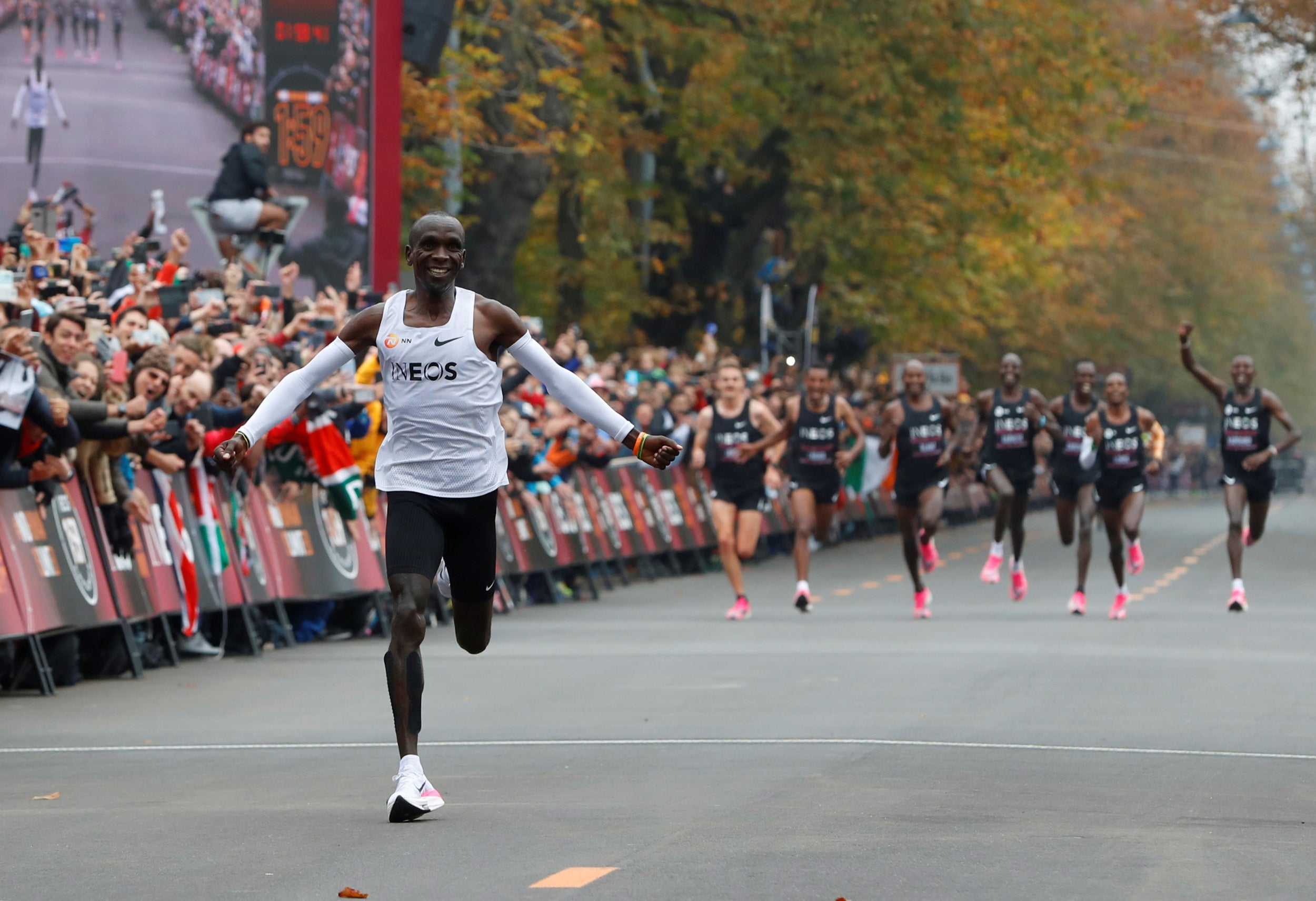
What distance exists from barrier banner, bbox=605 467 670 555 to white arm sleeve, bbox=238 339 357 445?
54.8 ft

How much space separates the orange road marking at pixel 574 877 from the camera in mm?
6957

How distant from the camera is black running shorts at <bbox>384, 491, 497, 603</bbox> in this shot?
884cm

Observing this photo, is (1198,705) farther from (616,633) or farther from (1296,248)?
(1296,248)

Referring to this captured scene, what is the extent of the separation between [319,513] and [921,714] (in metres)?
6.87

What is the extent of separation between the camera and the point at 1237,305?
77.4 m

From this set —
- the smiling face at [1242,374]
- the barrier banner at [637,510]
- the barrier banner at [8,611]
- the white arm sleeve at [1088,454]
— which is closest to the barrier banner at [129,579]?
the barrier banner at [8,611]

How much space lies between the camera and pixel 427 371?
8.84 m

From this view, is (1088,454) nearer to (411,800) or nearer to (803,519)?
(803,519)

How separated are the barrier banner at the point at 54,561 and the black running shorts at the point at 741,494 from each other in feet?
23.8

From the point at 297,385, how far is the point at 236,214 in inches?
591

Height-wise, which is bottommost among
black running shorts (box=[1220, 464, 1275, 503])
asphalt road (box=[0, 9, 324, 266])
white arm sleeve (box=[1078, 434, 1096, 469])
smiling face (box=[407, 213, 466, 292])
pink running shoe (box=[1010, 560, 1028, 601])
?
pink running shoe (box=[1010, 560, 1028, 601])

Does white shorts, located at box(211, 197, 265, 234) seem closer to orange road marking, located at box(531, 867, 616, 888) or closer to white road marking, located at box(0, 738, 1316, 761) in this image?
white road marking, located at box(0, 738, 1316, 761)

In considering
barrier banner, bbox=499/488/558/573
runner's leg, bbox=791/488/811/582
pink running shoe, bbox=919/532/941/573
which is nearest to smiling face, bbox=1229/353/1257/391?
pink running shoe, bbox=919/532/941/573

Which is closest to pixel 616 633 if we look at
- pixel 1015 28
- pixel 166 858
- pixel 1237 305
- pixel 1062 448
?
pixel 1062 448
